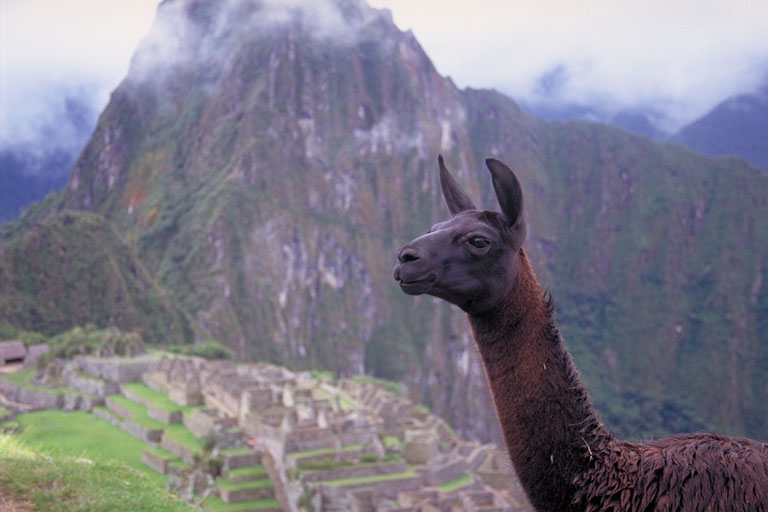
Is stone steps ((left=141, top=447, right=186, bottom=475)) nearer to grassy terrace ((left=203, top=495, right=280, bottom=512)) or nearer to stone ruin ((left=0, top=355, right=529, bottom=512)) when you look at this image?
stone ruin ((left=0, top=355, right=529, bottom=512))

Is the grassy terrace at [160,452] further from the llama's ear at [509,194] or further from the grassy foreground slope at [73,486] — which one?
the llama's ear at [509,194]

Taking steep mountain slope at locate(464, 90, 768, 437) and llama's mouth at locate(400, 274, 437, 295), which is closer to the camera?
llama's mouth at locate(400, 274, 437, 295)

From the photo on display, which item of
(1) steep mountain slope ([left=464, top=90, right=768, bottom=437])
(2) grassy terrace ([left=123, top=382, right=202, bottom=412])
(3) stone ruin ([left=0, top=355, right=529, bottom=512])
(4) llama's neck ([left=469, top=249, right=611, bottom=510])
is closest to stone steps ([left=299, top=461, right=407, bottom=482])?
(3) stone ruin ([left=0, top=355, right=529, bottom=512])

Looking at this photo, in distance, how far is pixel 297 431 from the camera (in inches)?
828

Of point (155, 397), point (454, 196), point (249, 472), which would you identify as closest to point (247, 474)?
point (249, 472)

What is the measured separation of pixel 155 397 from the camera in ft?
87.8

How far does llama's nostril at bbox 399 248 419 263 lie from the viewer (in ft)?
9.58

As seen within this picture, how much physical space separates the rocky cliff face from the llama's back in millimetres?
70104

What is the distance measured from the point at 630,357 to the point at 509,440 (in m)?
110

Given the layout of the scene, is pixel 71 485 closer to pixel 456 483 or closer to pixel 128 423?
pixel 456 483

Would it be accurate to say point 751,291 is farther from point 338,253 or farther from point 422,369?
point 338,253

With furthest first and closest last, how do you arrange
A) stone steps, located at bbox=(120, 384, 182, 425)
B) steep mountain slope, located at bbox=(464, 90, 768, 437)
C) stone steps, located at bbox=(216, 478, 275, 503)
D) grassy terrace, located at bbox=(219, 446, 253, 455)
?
1. steep mountain slope, located at bbox=(464, 90, 768, 437)
2. stone steps, located at bbox=(120, 384, 182, 425)
3. grassy terrace, located at bbox=(219, 446, 253, 455)
4. stone steps, located at bbox=(216, 478, 275, 503)

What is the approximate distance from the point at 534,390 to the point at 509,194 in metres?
0.72

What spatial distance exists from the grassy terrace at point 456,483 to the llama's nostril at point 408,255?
17949 mm
